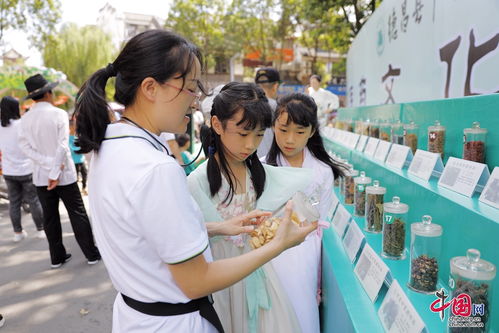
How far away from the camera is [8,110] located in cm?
392

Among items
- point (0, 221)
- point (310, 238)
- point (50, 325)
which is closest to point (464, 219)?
point (310, 238)

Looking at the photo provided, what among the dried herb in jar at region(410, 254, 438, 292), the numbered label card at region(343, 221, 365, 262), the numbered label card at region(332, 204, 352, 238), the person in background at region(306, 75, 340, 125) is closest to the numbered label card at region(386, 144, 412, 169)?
the numbered label card at region(332, 204, 352, 238)

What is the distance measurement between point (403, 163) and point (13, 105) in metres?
4.31

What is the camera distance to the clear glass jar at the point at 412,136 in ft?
6.20

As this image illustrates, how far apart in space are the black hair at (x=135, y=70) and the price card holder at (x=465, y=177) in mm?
1033

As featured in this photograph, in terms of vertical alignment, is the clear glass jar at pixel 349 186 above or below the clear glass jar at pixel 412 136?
below

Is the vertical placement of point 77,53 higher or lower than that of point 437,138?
higher

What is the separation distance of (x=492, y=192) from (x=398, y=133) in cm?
115

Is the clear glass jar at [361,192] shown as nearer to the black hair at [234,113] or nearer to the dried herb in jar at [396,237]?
the dried herb in jar at [396,237]

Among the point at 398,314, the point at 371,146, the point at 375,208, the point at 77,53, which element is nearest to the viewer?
the point at 398,314

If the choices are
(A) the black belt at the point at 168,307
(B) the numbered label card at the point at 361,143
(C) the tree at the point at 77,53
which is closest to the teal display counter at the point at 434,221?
(A) the black belt at the point at 168,307

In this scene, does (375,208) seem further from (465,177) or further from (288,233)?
(288,233)

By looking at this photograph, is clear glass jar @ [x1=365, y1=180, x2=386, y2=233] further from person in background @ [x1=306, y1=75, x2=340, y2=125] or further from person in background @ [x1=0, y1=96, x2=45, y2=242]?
person in background @ [x1=306, y1=75, x2=340, y2=125]

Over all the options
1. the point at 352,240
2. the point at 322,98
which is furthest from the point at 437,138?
the point at 322,98
